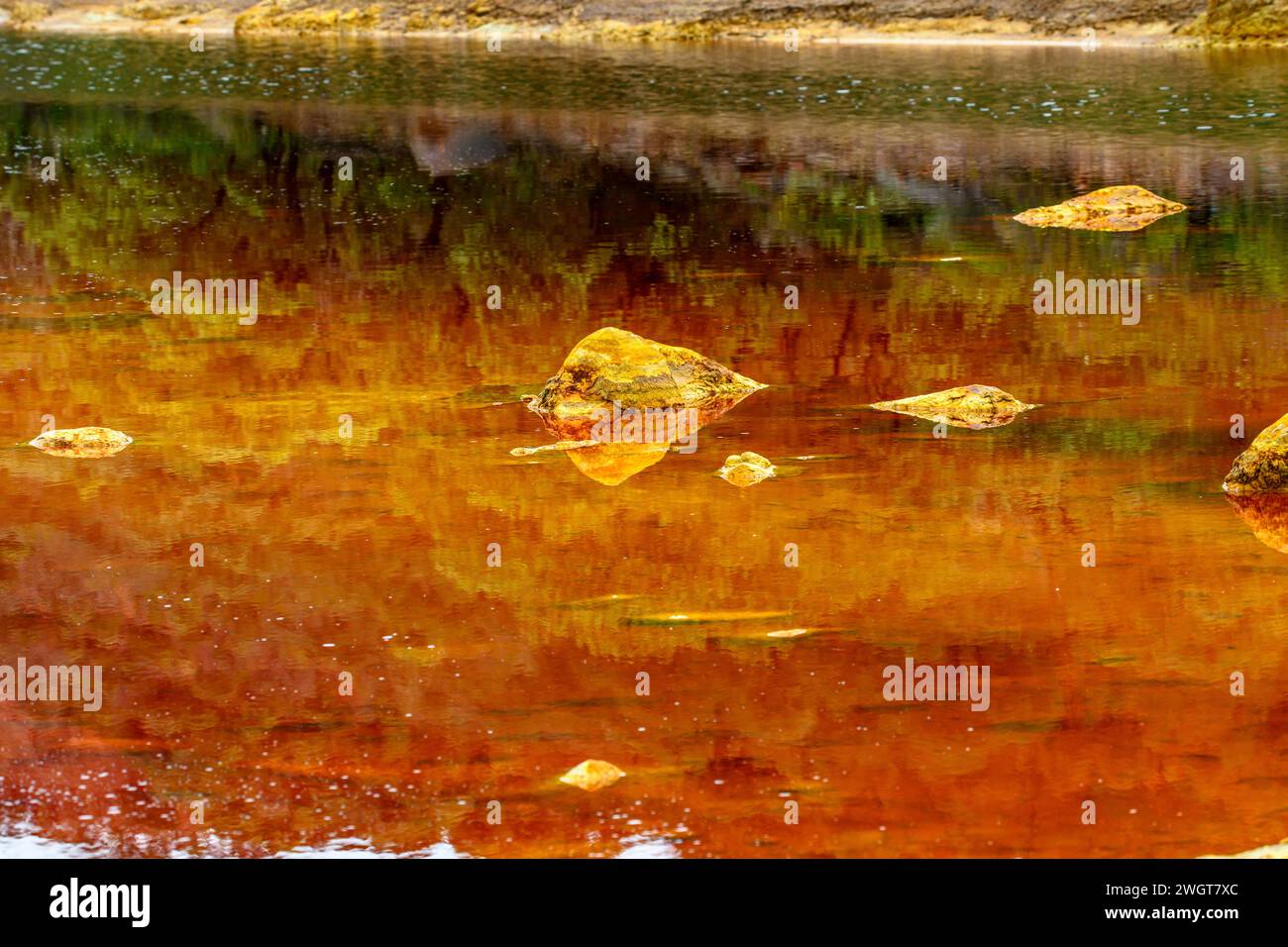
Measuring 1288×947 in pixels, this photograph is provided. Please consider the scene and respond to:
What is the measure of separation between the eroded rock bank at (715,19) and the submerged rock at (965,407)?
43.8 meters

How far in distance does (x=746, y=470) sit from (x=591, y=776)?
4.15 m

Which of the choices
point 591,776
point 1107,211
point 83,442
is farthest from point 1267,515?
point 1107,211

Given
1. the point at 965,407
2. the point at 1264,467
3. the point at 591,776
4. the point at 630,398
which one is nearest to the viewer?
the point at 591,776

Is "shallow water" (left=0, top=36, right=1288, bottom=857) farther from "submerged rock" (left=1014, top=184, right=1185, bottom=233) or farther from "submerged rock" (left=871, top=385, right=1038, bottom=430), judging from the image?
"submerged rock" (left=1014, top=184, right=1185, bottom=233)

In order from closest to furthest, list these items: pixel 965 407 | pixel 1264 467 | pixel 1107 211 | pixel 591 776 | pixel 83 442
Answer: pixel 591 776 < pixel 1264 467 < pixel 83 442 < pixel 965 407 < pixel 1107 211

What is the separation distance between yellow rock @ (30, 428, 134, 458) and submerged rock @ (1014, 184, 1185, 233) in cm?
1241

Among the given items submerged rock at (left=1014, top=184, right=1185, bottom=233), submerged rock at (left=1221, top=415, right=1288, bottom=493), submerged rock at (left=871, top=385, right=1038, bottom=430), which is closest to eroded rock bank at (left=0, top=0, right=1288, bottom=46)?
submerged rock at (left=1014, top=184, right=1185, bottom=233)

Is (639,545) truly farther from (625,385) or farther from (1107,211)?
(1107,211)

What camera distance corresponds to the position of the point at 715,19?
62062 millimetres

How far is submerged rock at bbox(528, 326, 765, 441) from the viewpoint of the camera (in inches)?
488

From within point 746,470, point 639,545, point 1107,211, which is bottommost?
point 639,545

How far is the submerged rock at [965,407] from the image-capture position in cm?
1212

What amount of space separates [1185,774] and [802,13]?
5592 centimetres

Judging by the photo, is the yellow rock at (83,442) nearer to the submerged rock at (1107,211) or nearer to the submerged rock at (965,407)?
the submerged rock at (965,407)
